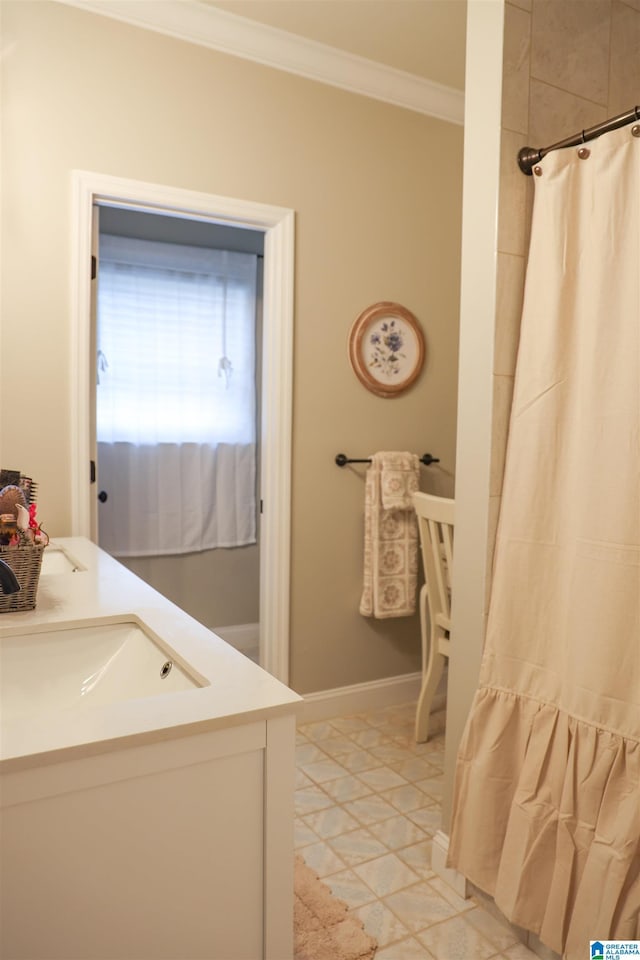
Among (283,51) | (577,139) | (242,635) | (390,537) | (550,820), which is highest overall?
(283,51)

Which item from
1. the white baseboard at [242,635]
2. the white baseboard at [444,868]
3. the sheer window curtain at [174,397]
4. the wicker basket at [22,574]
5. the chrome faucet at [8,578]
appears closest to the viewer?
the chrome faucet at [8,578]

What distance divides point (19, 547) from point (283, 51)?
2.24 m

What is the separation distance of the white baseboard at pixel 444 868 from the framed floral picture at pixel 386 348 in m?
1.76

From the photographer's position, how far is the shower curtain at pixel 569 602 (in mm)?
1440

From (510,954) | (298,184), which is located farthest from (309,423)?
(510,954)

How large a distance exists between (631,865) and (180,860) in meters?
0.98

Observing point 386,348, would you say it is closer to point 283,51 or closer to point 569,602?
point 283,51

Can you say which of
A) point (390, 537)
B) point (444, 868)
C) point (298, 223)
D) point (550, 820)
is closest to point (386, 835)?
point (444, 868)

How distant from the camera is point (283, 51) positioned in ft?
8.83

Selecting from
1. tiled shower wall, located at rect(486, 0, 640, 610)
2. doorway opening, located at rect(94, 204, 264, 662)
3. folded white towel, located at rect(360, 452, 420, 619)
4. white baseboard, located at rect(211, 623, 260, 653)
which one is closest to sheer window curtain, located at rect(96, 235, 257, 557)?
doorway opening, located at rect(94, 204, 264, 662)

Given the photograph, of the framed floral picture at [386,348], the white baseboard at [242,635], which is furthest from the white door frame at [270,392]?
the white baseboard at [242,635]

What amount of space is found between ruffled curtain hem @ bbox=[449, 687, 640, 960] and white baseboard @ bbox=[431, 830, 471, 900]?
10 cm

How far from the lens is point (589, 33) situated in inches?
70.2

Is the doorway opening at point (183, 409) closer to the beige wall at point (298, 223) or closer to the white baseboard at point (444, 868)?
the beige wall at point (298, 223)
